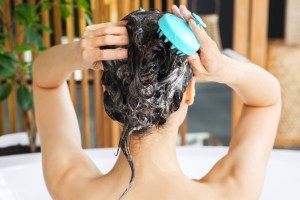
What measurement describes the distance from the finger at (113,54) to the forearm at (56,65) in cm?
8

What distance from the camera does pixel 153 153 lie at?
82cm

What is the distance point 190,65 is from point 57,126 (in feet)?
1.17

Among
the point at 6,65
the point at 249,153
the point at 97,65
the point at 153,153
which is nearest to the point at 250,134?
the point at 249,153

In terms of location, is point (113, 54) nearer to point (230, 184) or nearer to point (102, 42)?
point (102, 42)

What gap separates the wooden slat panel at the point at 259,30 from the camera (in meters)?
1.92

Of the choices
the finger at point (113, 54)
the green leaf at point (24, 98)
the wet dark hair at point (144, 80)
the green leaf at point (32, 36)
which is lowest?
the green leaf at point (24, 98)

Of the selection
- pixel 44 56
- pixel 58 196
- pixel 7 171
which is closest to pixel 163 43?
pixel 44 56

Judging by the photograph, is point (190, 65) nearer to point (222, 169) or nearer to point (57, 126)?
point (222, 169)

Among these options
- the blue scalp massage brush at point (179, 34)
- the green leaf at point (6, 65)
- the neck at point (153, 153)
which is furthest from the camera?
the green leaf at point (6, 65)

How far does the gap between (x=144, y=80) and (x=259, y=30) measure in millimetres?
1304

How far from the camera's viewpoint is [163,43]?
0.73 meters

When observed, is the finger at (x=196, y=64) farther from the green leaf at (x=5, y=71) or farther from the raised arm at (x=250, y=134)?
the green leaf at (x=5, y=71)

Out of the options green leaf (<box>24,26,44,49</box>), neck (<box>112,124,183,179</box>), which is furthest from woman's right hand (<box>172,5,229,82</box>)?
green leaf (<box>24,26,44,49</box>)

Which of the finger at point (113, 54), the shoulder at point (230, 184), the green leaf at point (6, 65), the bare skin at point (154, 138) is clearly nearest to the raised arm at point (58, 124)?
the bare skin at point (154, 138)
